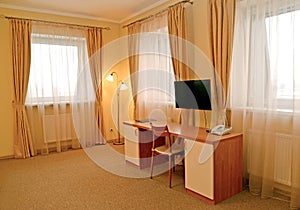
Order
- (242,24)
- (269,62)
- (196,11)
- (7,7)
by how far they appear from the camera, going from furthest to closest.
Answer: (7,7) < (196,11) < (242,24) < (269,62)

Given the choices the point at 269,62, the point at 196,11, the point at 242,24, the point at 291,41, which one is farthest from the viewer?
the point at 196,11

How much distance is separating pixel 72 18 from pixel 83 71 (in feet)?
3.53

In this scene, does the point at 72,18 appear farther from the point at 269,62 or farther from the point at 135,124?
the point at 269,62

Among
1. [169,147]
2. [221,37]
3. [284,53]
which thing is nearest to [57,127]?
[169,147]

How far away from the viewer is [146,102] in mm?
4566

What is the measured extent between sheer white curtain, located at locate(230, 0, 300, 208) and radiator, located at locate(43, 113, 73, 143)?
330 centimetres

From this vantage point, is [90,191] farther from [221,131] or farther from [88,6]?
[88,6]

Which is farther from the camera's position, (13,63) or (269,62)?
(13,63)

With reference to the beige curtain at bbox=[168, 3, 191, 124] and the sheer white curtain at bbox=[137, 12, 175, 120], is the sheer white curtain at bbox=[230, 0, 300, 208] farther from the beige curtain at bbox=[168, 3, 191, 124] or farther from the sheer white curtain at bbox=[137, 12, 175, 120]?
the sheer white curtain at bbox=[137, 12, 175, 120]

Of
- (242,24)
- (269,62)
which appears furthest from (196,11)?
(269,62)

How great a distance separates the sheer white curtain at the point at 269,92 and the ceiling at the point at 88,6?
188cm

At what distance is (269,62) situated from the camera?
2.59 metres

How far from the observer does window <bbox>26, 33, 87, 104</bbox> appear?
4.40 m

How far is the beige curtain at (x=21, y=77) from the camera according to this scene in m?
4.18
